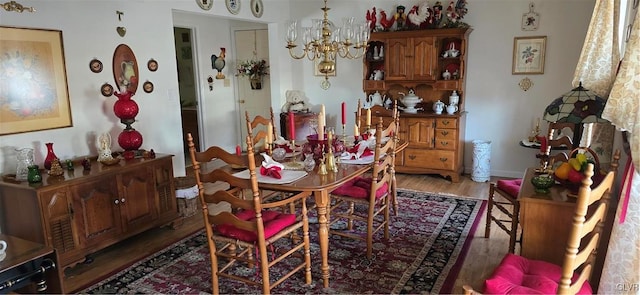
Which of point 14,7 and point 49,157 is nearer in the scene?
point 14,7

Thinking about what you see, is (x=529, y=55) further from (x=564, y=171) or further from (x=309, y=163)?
(x=309, y=163)

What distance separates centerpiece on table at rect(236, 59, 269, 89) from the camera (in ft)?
21.1

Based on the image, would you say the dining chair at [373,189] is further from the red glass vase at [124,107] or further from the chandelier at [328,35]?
the red glass vase at [124,107]

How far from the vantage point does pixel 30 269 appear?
1982mm

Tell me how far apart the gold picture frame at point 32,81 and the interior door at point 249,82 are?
10.5 ft

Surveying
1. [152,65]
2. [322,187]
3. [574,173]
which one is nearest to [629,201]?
[574,173]

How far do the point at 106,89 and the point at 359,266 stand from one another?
2.63m

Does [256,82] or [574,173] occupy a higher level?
[256,82]

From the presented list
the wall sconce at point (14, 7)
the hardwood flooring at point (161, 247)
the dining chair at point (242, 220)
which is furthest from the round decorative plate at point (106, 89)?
the dining chair at point (242, 220)

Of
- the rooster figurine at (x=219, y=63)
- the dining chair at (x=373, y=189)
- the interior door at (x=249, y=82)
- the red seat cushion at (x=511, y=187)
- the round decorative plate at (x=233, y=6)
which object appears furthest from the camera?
the interior door at (x=249, y=82)

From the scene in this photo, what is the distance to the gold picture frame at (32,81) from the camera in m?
2.95

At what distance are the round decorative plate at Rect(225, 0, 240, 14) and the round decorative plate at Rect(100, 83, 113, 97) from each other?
1.82 m

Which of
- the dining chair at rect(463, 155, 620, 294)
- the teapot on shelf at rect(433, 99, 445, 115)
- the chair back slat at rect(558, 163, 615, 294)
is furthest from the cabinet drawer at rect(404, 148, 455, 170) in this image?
the chair back slat at rect(558, 163, 615, 294)

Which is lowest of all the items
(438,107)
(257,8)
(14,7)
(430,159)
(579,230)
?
(430,159)
